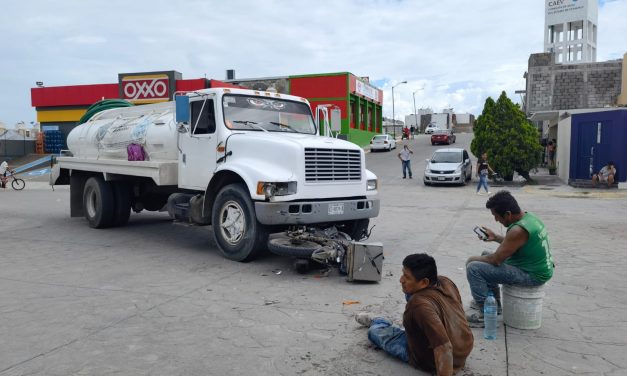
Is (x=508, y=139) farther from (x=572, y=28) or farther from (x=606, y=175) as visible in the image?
(x=572, y=28)

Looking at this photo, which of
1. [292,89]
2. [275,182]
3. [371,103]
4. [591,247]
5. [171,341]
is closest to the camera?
[171,341]

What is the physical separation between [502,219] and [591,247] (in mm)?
5229

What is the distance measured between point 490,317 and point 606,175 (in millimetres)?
19612

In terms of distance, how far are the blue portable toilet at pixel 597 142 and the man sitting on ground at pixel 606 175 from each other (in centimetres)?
36

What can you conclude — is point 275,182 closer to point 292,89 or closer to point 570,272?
point 570,272

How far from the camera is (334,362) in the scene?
163 inches

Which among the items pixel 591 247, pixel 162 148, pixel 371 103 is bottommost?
pixel 591 247

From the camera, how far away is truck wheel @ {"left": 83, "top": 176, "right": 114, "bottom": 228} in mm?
10992

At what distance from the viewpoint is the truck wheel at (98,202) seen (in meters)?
11.0

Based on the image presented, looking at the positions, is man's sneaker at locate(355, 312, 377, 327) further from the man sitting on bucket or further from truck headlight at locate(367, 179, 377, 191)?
truck headlight at locate(367, 179, 377, 191)

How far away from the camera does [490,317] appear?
4.53 metres

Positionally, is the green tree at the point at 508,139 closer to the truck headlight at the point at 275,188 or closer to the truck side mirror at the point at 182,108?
the truck side mirror at the point at 182,108

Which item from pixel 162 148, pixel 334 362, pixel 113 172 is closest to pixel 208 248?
pixel 162 148

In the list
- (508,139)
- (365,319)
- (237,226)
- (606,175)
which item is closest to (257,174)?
(237,226)
